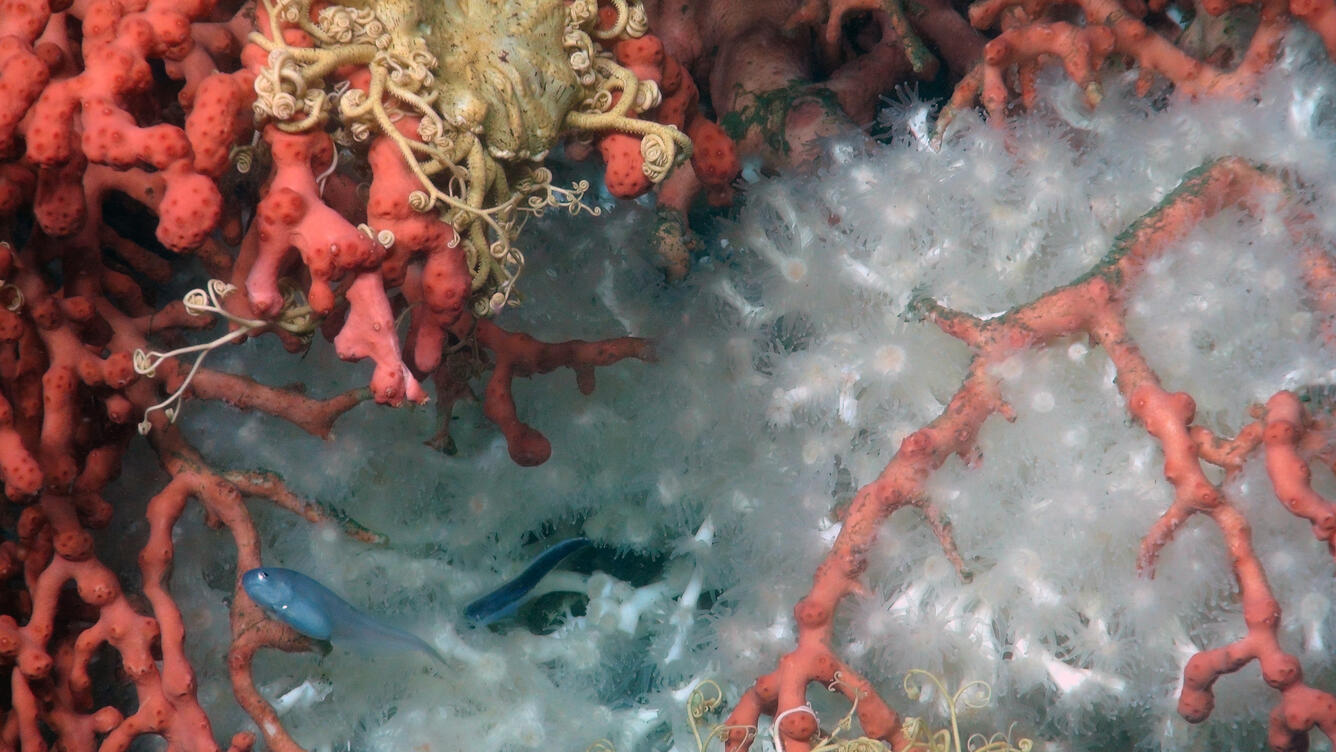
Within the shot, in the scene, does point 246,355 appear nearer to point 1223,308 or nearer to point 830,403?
point 830,403

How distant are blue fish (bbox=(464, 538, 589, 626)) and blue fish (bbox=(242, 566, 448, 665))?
32 cm

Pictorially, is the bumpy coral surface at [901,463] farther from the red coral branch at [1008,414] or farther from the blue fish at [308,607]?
the blue fish at [308,607]

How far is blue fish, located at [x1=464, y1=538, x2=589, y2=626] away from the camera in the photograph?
2.86 metres

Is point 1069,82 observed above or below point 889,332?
above

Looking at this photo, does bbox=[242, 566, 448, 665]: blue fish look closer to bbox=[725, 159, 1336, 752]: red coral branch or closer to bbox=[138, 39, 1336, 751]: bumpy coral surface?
bbox=[138, 39, 1336, 751]: bumpy coral surface

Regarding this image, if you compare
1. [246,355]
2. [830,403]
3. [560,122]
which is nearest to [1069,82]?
[830,403]

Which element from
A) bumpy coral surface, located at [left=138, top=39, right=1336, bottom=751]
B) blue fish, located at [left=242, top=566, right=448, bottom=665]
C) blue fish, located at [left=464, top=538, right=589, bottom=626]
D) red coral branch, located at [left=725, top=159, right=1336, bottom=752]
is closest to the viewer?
red coral branch, located at [left=725, top=159, right=1336, bottom=752]

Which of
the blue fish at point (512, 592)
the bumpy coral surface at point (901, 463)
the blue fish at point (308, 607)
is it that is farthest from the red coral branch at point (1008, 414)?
the blue fish at point (308, 607)

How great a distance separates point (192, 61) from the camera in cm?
183

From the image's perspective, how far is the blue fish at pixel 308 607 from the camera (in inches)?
91.0

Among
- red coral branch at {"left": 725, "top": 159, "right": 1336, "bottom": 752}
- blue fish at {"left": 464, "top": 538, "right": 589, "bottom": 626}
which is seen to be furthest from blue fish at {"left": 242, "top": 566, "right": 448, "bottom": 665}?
red coral branch at {"left": 725, "top": 159, "right": 1336, "bottom": 752}

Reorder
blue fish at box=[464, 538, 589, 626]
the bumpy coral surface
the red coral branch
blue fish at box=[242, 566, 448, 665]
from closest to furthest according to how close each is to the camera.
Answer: the red coral branch → the bumpy coral surface → blue fish at box=[242, 566, 448, 665] → blue fish at box=[464, 538, 589, 626]

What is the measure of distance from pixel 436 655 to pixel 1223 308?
2.57 m

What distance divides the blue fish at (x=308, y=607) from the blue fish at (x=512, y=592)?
321 mm
